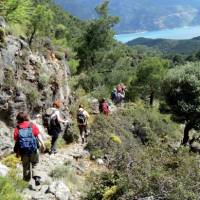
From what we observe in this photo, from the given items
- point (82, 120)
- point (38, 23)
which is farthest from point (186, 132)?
point (82, 120)

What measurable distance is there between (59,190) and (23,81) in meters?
8.01

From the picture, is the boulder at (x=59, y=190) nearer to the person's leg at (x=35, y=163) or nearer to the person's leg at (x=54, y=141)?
the person's leg at (x=35, y=163)

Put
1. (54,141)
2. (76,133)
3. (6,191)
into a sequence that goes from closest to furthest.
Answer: (6,191) < (54,141) < (76,133)

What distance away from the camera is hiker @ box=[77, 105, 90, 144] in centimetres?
2136

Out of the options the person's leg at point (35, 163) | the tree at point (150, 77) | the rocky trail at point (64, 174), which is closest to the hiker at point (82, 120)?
the rocky trail at point (64, 174)

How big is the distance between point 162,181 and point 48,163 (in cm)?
569

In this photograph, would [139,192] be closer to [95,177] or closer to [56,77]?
[95,177]

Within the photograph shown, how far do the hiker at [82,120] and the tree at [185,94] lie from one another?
15181 millimetres

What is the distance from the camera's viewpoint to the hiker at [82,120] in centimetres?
2136

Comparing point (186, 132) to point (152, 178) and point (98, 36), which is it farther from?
point (152, 178)

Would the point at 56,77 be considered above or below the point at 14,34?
below

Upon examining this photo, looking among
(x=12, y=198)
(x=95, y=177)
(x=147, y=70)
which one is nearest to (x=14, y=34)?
(x=95, y=177)

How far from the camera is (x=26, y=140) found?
11789mm

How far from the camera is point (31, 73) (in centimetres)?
2052
